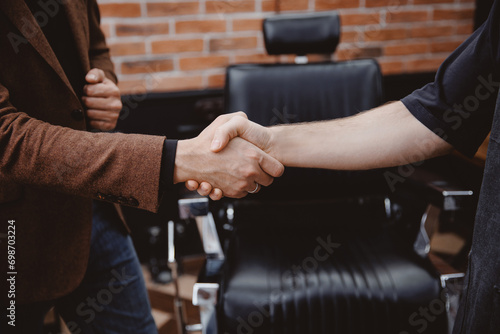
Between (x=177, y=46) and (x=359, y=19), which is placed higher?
(x=359, y=19)

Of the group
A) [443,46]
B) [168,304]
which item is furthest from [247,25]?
[168,304]

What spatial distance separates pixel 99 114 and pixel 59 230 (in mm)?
300

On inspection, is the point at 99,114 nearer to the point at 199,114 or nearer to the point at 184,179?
the point at 184,179

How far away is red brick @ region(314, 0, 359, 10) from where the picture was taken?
2.09m

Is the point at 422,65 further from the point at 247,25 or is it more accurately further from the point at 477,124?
the point at 477,124

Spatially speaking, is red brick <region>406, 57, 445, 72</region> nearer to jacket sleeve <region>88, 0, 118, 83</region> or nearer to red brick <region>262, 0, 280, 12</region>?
red brick <region>262, 0, 280, 12</region>

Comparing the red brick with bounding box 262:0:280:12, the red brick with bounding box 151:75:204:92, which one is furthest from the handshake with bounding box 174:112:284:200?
the red brick with bounding box 262:0:280:12

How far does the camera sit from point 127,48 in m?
1.96

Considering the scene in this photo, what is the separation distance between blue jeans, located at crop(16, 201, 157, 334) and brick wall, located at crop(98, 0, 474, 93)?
1.06m

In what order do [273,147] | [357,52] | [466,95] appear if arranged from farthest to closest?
[357,52], [273,147], [466,95]

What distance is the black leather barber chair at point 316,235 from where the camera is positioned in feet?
3.82

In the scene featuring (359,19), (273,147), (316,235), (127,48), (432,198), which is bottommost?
(316,235)

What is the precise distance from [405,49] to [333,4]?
48cm

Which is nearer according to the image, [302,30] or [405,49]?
[302,30]
